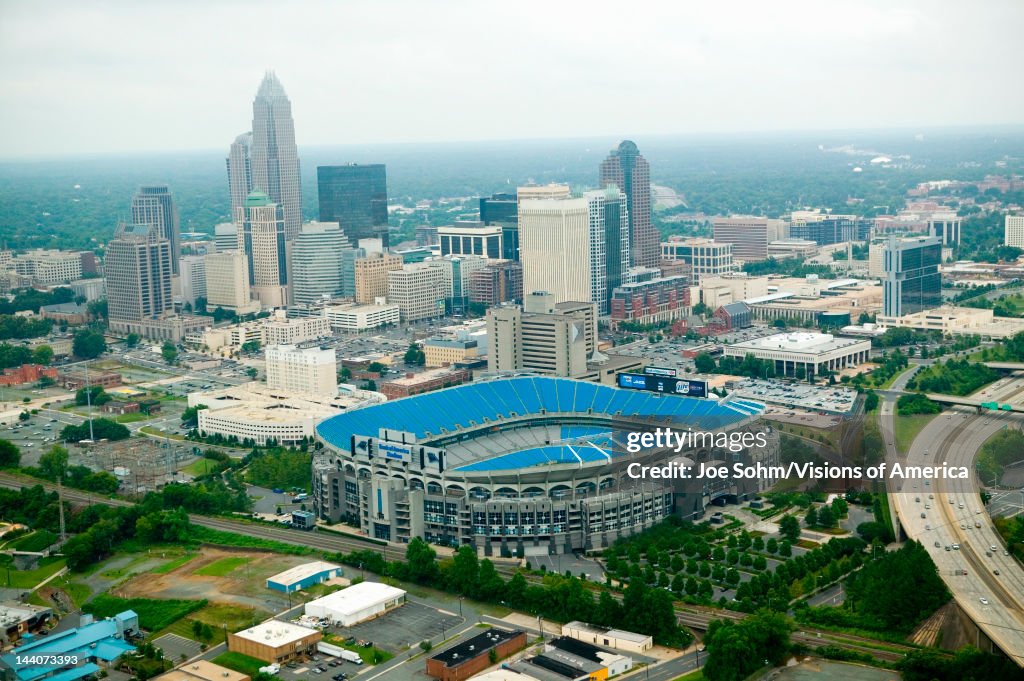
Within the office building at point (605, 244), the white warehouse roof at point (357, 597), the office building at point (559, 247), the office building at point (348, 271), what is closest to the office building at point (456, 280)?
the office building at point (348, 271)

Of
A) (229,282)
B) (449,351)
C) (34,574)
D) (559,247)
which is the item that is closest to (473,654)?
(34,574)

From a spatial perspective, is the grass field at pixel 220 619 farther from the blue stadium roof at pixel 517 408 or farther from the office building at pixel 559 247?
the office building at pixel 559 247

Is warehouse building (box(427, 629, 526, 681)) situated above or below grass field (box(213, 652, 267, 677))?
above

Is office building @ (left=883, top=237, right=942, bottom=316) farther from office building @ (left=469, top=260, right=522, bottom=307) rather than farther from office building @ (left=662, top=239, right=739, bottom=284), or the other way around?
office building @ (left=469, top=260, right=522, bottom=307)

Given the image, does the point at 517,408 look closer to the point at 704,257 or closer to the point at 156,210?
the point at 704,257

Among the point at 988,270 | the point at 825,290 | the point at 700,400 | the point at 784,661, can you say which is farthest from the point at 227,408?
the point at 988,270

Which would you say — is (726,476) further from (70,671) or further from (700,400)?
(70,671)

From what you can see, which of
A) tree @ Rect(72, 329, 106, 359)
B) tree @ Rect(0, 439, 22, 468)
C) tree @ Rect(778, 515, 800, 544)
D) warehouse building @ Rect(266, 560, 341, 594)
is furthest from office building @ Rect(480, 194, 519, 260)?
warehouse building @ Rect(266, 560, 341, 594)
